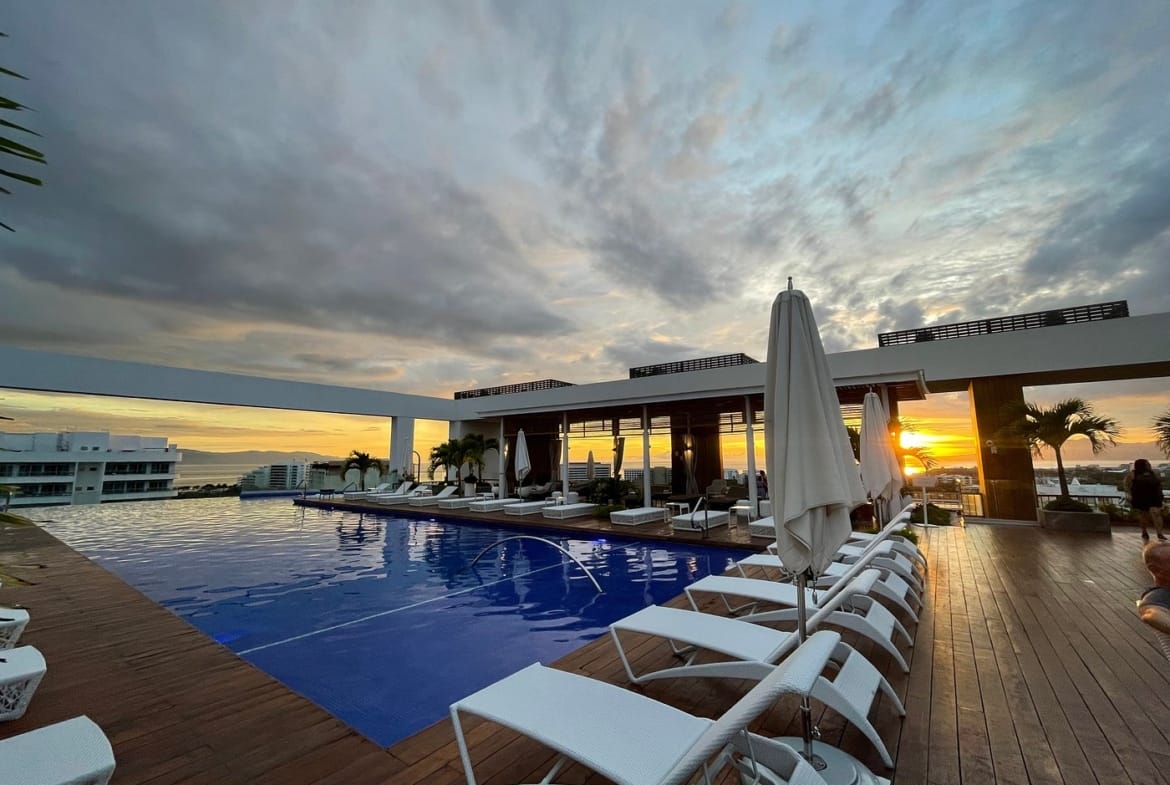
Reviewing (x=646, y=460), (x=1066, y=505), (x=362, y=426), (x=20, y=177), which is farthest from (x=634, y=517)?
(x=362, y=426)

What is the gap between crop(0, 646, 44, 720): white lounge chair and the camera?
8.08 feet

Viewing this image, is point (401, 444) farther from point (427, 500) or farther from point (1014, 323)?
point (1014, 323)

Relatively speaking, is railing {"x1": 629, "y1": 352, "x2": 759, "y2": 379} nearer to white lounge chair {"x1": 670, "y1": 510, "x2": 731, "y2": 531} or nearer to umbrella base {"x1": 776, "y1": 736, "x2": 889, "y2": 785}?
white lounge chair {"x1": 670, "y1": 510, "x2": 731, "y2": 531}

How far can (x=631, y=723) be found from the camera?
1.95m

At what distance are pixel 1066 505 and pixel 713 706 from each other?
10.8 m

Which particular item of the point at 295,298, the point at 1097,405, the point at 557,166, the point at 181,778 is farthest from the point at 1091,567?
the point at 295,298

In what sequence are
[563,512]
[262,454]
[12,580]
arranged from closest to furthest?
[12,580], [563,512], [262,454]

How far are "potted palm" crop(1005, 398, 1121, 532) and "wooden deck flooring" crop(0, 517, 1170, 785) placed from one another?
5.83 m

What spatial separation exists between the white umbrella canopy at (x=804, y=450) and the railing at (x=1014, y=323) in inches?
448

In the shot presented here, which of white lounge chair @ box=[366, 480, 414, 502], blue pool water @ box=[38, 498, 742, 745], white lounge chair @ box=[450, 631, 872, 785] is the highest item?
white lounge chair @ box=[450, 631, 872, 785]

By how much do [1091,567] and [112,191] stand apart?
14.4 m

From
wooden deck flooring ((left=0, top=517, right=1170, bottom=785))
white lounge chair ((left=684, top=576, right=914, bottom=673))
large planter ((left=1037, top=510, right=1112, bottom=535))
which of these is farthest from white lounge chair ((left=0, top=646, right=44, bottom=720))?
large planter ((left=1037, top=510, right=1112, bottom=535))

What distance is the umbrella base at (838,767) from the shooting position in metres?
1.95

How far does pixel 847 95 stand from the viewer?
278 inches
